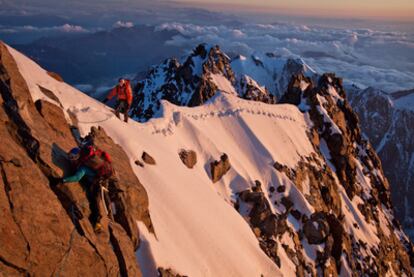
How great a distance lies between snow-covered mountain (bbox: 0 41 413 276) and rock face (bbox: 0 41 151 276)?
0.04 metres

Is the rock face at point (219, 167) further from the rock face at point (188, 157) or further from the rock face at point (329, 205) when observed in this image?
the rock face at point (329, 205)

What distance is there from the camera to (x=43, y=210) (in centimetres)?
1125

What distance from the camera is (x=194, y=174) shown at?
91.4ft

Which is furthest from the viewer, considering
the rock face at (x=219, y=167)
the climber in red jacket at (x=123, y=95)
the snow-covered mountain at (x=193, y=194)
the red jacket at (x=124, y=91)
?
the rock face at (x=219, y=167)

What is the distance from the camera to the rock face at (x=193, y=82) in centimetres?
11725

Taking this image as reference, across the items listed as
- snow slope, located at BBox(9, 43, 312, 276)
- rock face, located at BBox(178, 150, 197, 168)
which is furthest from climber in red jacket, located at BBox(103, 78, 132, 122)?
rock face, located at BBox(178, 150, 197, 168)

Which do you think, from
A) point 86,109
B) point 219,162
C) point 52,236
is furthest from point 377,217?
point 52,236

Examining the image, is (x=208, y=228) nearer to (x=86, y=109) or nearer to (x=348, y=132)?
(x=86, y=109)

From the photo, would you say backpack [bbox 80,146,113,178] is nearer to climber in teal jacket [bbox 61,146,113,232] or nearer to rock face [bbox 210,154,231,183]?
climber in teal jacket [bbox 61,146,113,232]

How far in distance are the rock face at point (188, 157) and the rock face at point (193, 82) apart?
7729 centimetres

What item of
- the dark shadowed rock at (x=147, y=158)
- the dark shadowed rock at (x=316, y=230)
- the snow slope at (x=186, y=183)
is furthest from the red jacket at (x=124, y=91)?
the dark shadowed rock at (x=316, y=230)

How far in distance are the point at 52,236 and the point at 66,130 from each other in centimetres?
689

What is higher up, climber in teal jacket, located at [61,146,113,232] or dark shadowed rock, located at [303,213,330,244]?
climber in teal jacket, located at [61,146,113,232]

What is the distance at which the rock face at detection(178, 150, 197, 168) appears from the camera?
2863cm
